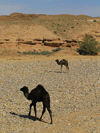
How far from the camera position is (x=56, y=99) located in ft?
30.5

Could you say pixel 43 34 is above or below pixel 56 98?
above

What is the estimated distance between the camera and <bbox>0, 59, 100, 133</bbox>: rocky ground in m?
6.55

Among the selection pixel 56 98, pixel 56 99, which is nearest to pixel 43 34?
pixel 56 98

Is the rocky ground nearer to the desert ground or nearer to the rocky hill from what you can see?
the desert ground

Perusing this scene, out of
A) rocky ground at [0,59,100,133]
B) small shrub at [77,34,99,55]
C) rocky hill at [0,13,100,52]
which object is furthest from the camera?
rocky hill at [0,13,100,52]

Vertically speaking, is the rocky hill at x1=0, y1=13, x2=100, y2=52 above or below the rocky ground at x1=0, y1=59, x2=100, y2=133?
above

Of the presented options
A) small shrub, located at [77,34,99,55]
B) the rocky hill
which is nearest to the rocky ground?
small shrub, located at [77,34,99,55]

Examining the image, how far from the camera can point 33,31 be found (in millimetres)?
35844

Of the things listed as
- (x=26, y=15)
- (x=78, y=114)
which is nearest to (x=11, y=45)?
(x=78, y=114)

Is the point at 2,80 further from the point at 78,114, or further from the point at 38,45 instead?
the point at 38,45

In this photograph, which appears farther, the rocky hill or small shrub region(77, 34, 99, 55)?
the rocky hill

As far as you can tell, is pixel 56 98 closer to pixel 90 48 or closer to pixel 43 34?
pixel 90 48

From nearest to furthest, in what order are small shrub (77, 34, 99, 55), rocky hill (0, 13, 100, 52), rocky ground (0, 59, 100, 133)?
rocky ground (0, 59, 100, 133) < small shrub (77, 34, 99, 55) < rocky hill (0, 13, 100, 52)

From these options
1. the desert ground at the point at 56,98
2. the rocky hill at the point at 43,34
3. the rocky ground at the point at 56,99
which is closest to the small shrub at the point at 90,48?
the rocky hill at the point at 43,34
